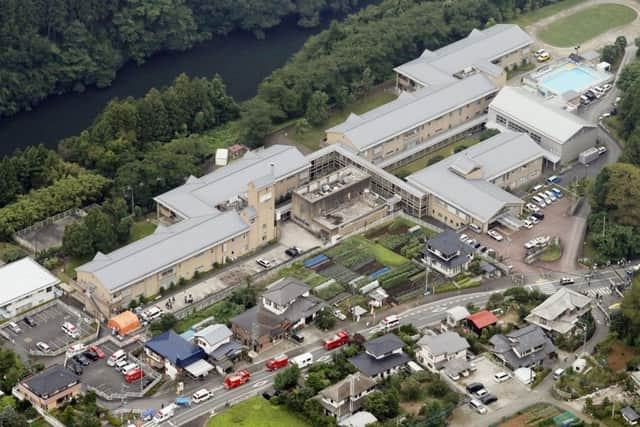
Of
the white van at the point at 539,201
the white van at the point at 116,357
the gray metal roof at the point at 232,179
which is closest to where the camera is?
the white van at the point at 116,357

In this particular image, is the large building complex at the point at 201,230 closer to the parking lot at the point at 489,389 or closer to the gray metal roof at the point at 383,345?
the gray metal roof at the point at 383,345

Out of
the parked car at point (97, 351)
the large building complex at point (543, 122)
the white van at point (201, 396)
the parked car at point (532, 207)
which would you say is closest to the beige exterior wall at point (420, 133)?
the large building complex at point (543, 122)

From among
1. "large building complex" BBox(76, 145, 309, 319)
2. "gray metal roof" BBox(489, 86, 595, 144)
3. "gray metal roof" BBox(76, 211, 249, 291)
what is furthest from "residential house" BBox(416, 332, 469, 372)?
"gray metal roof" BBox(489, 86, 595, 144)

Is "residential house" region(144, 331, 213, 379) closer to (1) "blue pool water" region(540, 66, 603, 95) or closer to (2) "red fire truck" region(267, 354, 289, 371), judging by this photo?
(2) "red fire truck" region(267, 354, 289, 371)

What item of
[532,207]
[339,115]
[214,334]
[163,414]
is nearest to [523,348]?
[214,334]

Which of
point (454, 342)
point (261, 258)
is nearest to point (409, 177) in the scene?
point (261, 258)

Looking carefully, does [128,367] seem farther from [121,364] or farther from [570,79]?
[570,79]
